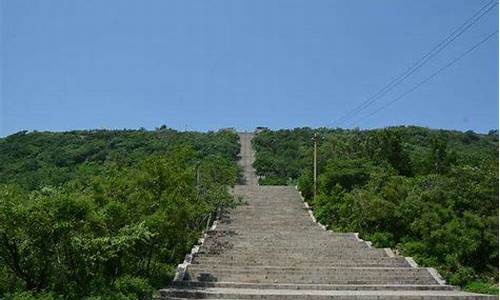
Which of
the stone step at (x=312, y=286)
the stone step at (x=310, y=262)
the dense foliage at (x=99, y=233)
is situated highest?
the dense foliage at (x=99, y=233)

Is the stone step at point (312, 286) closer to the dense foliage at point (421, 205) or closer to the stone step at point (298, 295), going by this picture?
the stone step at point (298, 295)

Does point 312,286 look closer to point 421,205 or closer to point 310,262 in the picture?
point 310,262

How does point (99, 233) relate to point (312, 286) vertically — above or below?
above

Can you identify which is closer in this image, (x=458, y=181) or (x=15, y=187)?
(x=15, y=187)

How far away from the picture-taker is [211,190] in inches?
938

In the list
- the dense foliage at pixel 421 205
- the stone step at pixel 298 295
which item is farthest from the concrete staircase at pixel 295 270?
the dense foliage at pixel 421 205

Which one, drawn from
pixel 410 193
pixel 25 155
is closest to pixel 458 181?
pixel 410 193

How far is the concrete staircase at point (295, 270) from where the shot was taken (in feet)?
44.0

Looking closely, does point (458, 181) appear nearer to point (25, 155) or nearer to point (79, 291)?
point (79, 291)

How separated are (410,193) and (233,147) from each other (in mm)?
37961

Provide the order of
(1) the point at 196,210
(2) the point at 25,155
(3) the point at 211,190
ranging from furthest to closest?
(2) the point at 25,155, (3) the point at 211,190, (1) the point at 196,210

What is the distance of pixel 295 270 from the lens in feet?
51.1

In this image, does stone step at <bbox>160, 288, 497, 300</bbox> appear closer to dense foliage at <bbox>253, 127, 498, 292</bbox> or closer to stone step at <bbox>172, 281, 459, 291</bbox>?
stone step at <bbox>172, 281, 459, 291</bbox>

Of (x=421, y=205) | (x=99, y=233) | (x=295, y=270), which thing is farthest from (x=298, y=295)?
(x=421, y=205)
